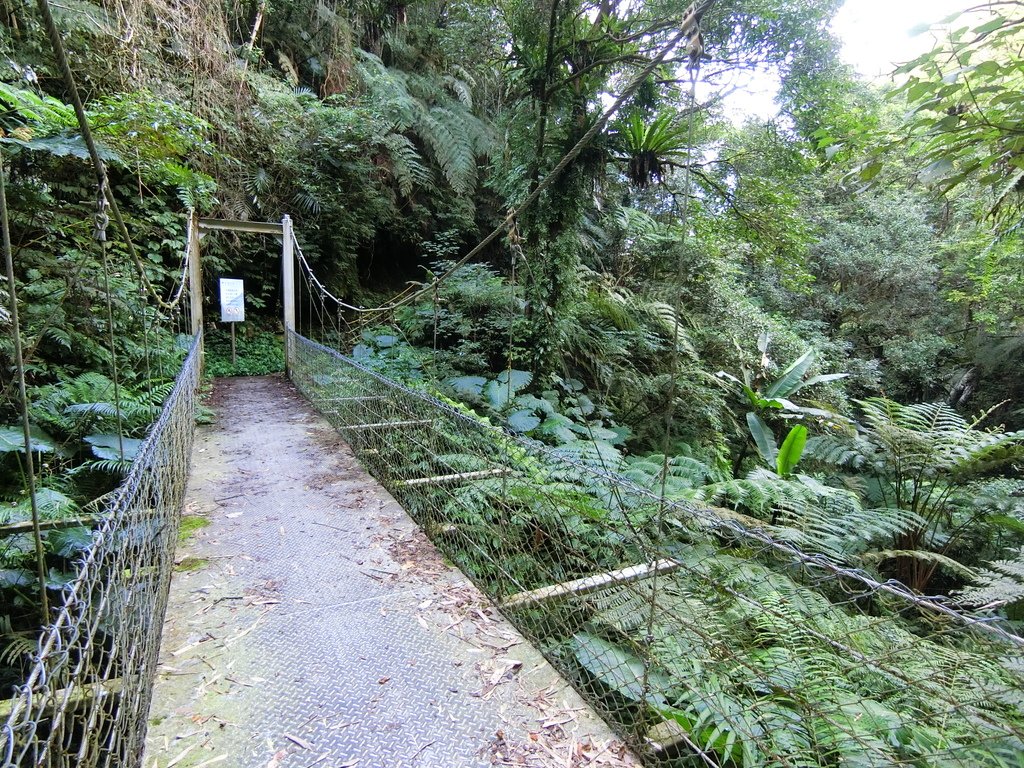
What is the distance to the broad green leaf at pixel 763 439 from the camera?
5047 millimetres

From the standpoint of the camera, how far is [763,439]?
5148 millimetres

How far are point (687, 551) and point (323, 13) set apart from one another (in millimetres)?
9251

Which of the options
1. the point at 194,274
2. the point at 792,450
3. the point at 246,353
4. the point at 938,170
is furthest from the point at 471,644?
the point at 246,353

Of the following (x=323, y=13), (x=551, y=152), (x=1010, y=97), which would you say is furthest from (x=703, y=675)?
(x=323, y=13)

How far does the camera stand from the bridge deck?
125 centimetres

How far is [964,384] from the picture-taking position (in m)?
8.70

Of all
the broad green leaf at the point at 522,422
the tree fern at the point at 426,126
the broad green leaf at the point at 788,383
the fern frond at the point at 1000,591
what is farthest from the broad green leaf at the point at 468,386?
the tree fern at the point at 426,126

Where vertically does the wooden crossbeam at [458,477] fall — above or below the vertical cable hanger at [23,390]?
below

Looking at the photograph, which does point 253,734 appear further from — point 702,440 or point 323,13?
point 323,13

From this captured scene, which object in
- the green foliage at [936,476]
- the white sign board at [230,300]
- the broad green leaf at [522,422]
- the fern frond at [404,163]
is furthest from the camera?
the fern frond at [404,163]

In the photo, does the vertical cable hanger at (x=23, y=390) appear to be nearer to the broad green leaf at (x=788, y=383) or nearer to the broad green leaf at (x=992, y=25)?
the broad green leaf at (x=992, y=25)

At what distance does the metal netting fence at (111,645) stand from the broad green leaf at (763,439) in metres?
4.85

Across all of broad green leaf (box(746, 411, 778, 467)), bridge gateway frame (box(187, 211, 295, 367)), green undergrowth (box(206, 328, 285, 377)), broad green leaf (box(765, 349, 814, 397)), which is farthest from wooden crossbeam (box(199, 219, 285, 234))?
broad green leaf (box(765, 349, 814, 397))

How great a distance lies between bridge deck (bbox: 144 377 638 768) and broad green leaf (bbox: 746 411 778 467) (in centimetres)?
389
